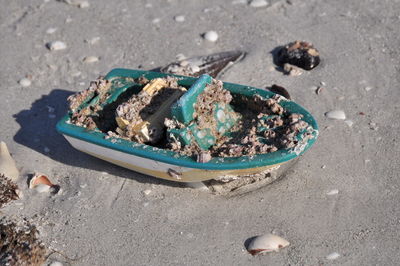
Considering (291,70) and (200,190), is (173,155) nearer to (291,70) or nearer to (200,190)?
(200,190)

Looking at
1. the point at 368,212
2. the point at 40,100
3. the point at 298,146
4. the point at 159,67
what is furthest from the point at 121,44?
the point at 368,212

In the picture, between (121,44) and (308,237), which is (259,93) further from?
(121,44)

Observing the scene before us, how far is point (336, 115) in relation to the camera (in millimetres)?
5297

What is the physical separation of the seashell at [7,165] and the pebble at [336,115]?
2.71 m

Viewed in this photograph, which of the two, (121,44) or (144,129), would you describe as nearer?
(144,129)

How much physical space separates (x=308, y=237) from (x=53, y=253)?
6.05ft

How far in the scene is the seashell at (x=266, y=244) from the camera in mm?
4199

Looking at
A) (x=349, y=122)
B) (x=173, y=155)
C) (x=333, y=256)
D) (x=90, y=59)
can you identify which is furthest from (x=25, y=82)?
(x=333, y=256)

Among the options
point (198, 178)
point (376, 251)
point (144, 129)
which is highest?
point (144, 129)

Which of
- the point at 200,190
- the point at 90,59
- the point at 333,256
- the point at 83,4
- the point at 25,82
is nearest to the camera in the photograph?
the point at 333,256

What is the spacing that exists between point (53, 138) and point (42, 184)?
2.07 feet

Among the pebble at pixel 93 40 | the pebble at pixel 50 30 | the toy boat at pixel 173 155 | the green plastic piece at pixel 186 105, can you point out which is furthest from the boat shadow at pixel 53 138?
the pebble at pixel 50 30

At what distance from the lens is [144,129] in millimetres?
4504

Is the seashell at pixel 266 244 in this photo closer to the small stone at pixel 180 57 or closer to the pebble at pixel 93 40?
the small stone at pixel 180 57
